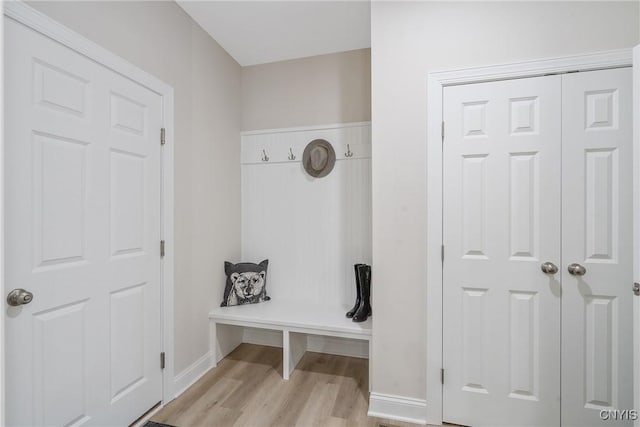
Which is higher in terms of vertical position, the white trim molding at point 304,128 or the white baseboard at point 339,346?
the white trim molding at point 304,128

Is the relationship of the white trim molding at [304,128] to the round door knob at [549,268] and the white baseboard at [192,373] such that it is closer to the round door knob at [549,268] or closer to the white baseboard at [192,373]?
the round door knob at [549,268]

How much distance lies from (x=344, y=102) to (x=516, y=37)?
1.29 metres

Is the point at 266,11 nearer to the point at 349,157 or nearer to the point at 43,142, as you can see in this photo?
the point at 349,157

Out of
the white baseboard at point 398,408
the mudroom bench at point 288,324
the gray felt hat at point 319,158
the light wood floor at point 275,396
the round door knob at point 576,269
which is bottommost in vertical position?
the light wood floor at point 275,396

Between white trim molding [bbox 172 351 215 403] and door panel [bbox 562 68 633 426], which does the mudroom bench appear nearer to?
white trim molding [bbox 172 351 215 403]

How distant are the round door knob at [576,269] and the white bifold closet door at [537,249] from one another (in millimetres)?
22

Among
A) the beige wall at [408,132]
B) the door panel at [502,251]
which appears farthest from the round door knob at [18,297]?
the door panel at [502,251]

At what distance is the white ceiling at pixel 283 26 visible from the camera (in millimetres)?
2113

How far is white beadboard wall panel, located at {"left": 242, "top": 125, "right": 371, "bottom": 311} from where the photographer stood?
2623 mm

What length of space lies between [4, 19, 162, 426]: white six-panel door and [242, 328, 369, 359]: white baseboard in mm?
1047

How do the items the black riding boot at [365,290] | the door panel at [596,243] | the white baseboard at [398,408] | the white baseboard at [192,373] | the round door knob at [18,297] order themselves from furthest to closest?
1. the black riding boot at [365,290]
2. the white baseboard at [192,373]
3. the white baseboard at [398,408]
4. the door panel at [596,243]
5. the round door knob at [18,297]

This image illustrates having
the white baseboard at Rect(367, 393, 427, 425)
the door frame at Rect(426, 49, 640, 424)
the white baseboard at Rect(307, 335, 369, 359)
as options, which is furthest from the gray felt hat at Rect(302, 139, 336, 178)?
the white baseboard at Rect(367, 393, 427, 425)

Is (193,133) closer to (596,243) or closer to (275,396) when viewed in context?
(275,396)

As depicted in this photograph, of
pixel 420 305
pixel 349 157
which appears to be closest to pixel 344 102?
pixel 349 157
